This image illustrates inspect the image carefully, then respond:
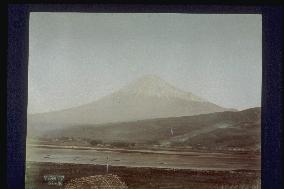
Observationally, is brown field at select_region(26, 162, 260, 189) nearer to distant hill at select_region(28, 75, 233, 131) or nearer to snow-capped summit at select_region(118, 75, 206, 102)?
distant hill at select_region(28, 75, 233, 131)

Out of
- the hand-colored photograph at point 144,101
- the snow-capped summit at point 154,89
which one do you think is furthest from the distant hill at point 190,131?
the snow-capped summit at point 154,89

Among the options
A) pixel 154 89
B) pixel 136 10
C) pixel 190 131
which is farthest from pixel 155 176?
pixel 136 10

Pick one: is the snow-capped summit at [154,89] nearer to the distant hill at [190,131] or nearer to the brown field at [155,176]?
the distant hill at [190,131]

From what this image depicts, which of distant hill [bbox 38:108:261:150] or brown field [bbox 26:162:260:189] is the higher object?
distant hill [bbox 38:108:261:150]

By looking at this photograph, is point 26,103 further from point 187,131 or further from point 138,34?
point 187,131

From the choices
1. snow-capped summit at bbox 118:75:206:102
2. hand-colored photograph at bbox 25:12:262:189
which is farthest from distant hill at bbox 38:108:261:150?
snow-capped summit at bbox 118:75:206:102

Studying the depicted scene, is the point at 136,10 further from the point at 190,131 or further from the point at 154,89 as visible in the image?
the point at 190,131
